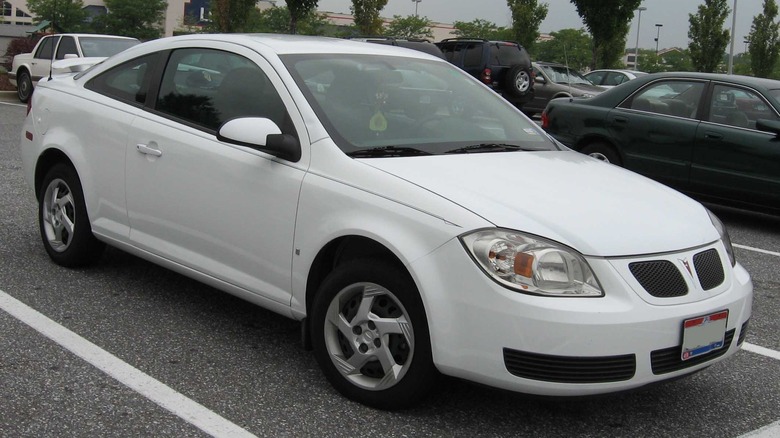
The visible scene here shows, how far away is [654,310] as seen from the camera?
10.8 ft

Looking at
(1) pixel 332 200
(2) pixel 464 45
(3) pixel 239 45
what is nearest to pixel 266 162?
(1) pixel 332 200

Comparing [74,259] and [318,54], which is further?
[74,259]

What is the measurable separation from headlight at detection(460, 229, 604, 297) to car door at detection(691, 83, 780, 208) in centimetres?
556

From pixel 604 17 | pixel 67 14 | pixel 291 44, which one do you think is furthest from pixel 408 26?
pixel 291 44

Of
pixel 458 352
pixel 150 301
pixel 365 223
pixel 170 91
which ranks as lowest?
pixel 150 301

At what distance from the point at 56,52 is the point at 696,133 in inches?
538

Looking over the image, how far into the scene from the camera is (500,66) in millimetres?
20344

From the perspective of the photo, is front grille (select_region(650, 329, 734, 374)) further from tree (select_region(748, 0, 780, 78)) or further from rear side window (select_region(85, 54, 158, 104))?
tree (select_region(748, 0, 780, 78))

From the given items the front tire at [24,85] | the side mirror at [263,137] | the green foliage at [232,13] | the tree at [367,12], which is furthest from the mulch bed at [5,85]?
the side mirror at [263,137]

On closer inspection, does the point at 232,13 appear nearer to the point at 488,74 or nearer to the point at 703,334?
the point at 488,74

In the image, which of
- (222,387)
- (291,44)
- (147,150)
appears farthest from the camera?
(147,150)

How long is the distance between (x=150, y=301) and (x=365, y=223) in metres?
1.95

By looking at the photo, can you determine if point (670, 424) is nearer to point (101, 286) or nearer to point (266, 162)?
point (266, 162)

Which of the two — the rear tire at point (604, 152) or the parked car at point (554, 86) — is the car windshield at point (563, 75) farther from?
the rear tire at point (604, 152)
